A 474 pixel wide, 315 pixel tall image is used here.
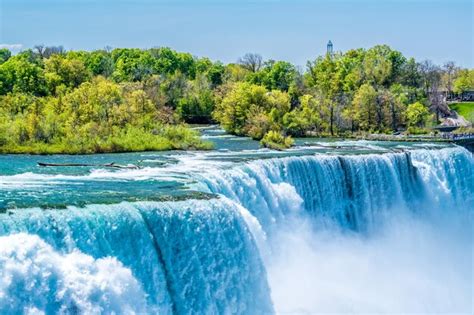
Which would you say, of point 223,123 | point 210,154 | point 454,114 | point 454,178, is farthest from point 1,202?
point 454,114

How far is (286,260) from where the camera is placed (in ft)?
82.3

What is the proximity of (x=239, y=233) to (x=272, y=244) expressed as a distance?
483 cm

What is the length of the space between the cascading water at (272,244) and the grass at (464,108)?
3145 centimetres

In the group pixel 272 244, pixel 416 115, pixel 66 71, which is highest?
pixel 66 71

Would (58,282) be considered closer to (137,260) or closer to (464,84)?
(137,260)

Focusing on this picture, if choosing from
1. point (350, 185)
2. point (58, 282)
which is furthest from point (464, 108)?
point (58, 282)

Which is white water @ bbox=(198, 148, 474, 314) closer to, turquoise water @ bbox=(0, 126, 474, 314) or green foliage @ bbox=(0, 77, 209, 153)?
turquoise water @ bbox=(0, 126, 474, 314)

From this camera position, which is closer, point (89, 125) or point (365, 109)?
point (89, 125)

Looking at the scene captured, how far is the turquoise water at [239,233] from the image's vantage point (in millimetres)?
16219

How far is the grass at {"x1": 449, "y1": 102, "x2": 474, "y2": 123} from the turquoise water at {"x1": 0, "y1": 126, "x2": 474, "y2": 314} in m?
29.0

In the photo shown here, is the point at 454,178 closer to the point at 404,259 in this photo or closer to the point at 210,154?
the point at 404,259

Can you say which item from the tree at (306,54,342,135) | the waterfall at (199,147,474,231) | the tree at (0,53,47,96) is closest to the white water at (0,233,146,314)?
the waterfall at (199,147,474,231)

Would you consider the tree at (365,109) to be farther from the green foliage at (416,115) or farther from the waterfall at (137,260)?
the waterfall at (137,260)

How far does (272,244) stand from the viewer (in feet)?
81.6
